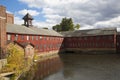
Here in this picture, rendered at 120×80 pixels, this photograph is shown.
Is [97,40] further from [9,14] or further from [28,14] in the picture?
[9,14]

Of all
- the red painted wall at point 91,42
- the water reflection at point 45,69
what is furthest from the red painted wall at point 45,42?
the water reflection at point 45,69

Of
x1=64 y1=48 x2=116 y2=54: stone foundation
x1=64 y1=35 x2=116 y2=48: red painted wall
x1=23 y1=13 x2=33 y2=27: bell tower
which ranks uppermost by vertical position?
x1=23 y1=13 x2=33 y2=27: bell tower

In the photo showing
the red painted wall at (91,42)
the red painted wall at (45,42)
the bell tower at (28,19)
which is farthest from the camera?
the red painted wall at (91,42)

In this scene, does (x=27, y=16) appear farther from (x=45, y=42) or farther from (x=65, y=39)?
(x=65, y=39)

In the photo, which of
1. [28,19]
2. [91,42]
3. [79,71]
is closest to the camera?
[79,71]

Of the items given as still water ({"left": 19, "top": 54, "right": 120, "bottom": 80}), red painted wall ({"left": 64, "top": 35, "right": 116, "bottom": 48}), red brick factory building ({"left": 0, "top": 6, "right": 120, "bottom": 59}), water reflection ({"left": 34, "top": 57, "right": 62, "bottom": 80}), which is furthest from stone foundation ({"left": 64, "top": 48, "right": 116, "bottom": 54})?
water reflection ({"left": 34, "top": 57, "right": 62, "bottom": 80})

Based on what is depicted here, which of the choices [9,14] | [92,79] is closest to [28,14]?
[9,14]

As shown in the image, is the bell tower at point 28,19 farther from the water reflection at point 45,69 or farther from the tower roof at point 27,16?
the water reflection at point 45,69

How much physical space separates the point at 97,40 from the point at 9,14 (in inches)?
1206

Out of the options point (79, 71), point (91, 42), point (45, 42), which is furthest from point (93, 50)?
point (79, 71)

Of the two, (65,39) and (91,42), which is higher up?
(65,39)

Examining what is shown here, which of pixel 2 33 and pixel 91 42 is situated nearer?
pixel 2 33

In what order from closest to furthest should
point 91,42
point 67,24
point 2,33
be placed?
1. point 2,33
2. point 91,42
3. point 67,24

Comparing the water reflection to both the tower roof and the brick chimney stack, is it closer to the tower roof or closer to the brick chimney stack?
the brick chimney stack
